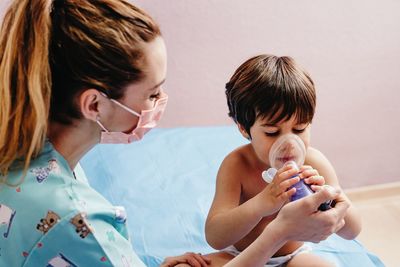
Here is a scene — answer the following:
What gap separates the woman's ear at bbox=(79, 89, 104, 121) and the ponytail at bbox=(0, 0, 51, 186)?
0.06m

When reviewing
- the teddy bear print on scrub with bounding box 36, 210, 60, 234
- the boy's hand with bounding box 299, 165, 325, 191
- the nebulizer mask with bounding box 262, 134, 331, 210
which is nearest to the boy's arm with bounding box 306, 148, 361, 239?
the nebulizer mask with bounding box 262, 134, 331, 210

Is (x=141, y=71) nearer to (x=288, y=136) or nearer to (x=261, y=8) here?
(x=288, y=136)

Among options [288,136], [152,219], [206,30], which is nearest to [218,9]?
[206,30]

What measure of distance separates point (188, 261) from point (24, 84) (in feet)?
1.95

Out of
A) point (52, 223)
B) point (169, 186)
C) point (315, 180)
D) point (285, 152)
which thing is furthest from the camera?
point (169, 186)

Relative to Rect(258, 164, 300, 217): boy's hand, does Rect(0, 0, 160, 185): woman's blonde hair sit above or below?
above

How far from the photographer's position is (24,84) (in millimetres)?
987

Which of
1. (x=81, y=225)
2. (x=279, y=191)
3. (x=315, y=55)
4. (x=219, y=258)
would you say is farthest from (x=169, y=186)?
(x=315, y=55)

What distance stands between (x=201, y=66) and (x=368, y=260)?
1.08 meters

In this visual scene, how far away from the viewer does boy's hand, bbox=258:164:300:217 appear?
1.08 metres

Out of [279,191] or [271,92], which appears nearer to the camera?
[279,191]

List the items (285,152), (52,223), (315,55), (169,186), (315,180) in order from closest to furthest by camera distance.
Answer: (52,223) < (315,180) < (285,152) < (169,186) < (315,55)

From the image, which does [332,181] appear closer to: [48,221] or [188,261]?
[188,261]

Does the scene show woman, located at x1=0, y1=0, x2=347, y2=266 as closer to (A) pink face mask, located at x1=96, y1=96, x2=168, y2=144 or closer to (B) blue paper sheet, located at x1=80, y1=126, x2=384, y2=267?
(A) pink face mask, located at x1=96, y1=96, x2=168, y2=144
